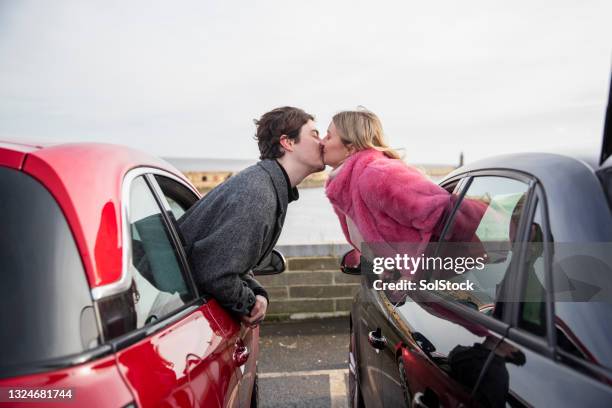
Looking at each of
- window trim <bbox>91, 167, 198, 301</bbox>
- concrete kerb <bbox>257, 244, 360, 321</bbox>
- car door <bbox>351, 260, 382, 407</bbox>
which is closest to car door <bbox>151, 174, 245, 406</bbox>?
window trim <bbox>91, 167, 198, 301</bbox>

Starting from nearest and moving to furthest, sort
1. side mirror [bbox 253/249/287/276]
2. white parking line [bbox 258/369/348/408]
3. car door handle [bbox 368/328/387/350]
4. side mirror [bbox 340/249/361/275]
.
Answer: car door handle [bbox 368/328/387/350]
side mirror [bbox 253/249/287/276]
side mirror [bbox 340/249/361/275]
white parking line [bbox 258/369/348/408]

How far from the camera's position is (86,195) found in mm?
1289

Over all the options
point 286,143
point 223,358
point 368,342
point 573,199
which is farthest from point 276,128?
point 573,199

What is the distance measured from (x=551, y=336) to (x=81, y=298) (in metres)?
1.16

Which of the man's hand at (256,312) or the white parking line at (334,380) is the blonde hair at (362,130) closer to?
the man's hand at (256,312)

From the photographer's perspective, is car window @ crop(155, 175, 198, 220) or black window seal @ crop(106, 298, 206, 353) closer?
black window seal @ crop(106, 298, 206, 353)

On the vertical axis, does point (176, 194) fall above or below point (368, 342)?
above

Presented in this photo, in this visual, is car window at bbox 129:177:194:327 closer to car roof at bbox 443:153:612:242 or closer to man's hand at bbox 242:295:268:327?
man's hand at bbox 242:295:268:327

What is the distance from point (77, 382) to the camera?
1.08m

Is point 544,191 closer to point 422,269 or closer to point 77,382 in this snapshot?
point 422,269

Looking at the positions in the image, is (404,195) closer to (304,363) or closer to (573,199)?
(573,199)

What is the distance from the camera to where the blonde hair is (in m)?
2.97

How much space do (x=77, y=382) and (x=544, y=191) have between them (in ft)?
4.31

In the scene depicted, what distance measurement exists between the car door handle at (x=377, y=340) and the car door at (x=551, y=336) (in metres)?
0.94
